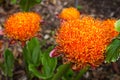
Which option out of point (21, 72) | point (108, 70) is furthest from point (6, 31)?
point (108, 70)

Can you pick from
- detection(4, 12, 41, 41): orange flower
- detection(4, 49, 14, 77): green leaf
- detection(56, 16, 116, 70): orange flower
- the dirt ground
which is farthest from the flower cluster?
the dirt ground

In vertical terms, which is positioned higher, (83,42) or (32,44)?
(83,42)

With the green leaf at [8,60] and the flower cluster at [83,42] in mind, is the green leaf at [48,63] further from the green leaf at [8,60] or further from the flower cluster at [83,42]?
the flower cluster at [83,42]

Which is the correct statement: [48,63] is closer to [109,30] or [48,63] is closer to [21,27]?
[21,27]

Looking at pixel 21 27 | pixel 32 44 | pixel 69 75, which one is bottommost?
pixel 69 75

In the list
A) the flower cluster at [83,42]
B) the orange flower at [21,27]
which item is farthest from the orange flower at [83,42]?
the orange flower at [21,27]

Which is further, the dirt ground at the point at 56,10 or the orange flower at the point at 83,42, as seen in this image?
the dirt ground at the point at 56,10

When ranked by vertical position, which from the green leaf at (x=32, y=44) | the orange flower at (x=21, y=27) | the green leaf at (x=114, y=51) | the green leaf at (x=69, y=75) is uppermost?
the green leaf at (x=114, y=51)

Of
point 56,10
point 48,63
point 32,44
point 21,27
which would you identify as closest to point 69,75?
point 48,63

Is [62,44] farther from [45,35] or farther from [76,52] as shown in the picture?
[45,35]

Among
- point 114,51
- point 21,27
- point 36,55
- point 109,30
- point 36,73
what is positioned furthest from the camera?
point 36,55
